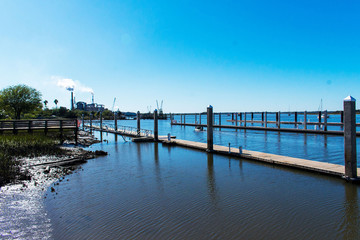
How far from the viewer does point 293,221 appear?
810 cm

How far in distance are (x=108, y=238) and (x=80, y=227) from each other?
4.30ft

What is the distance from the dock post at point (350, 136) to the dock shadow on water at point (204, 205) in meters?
0.85

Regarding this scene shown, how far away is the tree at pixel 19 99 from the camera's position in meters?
52.5

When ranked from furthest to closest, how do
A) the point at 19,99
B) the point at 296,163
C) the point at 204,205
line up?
the point at 19,99 < the point at 296,163 < the point at 204,205

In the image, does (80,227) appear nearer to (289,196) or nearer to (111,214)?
(111,214)

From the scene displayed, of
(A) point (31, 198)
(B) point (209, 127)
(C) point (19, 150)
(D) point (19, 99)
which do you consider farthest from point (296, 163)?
(D) point (19, 99)

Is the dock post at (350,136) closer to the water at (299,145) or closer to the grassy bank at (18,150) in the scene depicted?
the water at (299,145)

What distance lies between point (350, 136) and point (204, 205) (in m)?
7.87

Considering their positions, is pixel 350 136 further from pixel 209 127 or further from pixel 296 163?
pixel 209 127

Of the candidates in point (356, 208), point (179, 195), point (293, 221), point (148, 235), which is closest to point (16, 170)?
point (179, 195)

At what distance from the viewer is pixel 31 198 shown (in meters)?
10.6

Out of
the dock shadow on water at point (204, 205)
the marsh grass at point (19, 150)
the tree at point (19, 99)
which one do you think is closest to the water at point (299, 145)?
the dock shadow on water at point (204, 205)

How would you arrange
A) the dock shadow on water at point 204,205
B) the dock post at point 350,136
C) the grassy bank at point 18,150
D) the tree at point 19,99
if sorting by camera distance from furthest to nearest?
the tree at point 19,99, the grassy bank at point 18,150, the dock post at point 350,136, the dock shadow on water at point 204,205

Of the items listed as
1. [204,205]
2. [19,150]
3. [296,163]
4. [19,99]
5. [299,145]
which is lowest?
[204,205]
